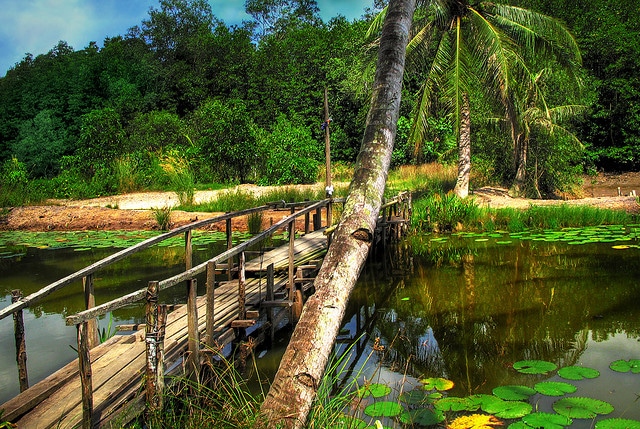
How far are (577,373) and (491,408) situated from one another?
120 cm

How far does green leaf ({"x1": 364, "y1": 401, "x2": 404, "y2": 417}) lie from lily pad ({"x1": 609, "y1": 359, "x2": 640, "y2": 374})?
2.18 metres

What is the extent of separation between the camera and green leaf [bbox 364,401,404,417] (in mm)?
4004

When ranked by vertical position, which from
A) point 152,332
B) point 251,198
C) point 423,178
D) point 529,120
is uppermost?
point 529,120

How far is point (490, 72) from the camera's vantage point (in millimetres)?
15641

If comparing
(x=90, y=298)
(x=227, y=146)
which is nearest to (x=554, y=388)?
(x=90, y=298)

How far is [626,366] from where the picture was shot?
496 centimetres

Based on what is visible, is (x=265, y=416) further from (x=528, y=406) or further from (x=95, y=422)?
(x=528, y=406)

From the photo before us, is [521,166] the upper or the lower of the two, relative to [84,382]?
upper

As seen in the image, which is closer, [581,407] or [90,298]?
[581,407]

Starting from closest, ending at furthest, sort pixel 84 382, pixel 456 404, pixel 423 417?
1. pixel 84 382
2. pixel 423 417
3. pixel 456 404

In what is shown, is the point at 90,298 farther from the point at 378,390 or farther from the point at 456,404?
the point at 456,404

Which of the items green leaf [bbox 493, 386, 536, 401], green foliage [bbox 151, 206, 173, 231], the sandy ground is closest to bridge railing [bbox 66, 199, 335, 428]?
green leaf [bbox 493, 386, 536, 401]

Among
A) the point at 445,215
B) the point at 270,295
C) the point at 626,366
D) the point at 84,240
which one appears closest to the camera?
the point at 626,366

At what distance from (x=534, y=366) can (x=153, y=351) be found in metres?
3.44
